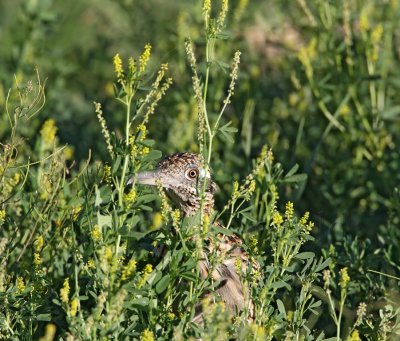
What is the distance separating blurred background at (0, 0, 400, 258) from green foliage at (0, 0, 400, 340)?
0.02 m

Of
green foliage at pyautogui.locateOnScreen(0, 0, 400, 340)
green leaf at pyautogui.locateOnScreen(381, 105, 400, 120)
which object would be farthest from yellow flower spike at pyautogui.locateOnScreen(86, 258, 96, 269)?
green leaf at pyautogui.locateOnScreen(381, 105, 400, 120)

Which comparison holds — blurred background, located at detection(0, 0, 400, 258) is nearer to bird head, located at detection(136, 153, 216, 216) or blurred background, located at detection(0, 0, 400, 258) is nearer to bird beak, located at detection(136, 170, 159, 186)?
bird head, located at detection(136, 153, 216, 216)

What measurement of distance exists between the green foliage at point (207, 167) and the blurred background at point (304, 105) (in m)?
0.02

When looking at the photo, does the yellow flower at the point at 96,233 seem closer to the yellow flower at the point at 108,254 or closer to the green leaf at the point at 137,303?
the yellow flower at the point at 108,254

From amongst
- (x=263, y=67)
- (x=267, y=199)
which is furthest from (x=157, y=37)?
(x=267, y=199)

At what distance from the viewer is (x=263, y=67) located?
8461 millimetres

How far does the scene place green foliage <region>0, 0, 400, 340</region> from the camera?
4.40 meters

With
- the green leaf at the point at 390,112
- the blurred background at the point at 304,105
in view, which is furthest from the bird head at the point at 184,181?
the green leaf at the point at 390,112

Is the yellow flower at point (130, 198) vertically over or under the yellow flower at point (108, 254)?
over

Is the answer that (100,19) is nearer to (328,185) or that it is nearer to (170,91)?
(170,91)

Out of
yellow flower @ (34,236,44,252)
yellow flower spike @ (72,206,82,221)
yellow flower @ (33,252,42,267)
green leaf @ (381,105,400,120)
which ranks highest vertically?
yellow flower spike @ (72,206,82,221)

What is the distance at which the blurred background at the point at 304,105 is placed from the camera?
22.2 ft

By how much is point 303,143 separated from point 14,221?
2.82 metres

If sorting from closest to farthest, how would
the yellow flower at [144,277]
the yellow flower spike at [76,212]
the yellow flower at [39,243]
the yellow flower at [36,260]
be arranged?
1. the yellow flower at [144,277]
2. the yellow flower at [36,260]
3. the yellow flower spike at [76,212]
4. the yellow flower at [39,243]
